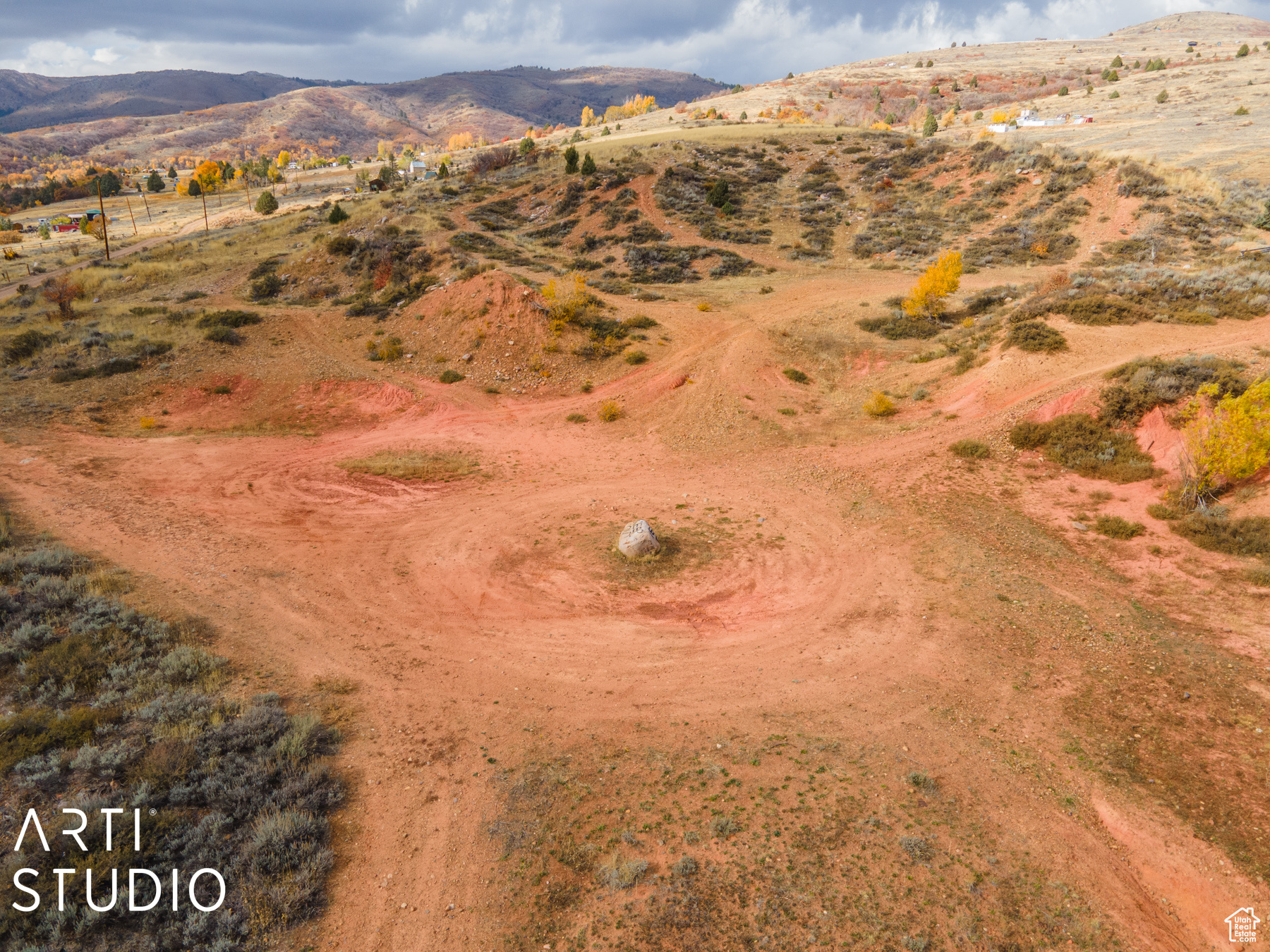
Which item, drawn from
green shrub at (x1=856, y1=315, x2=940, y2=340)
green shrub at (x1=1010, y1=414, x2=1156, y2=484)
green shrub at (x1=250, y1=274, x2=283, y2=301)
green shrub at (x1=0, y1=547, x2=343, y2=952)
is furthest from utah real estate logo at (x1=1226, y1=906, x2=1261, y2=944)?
green shrub at (x1=250, y1=274, x2=283, y2=301)

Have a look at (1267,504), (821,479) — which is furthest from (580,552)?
(1267,504)

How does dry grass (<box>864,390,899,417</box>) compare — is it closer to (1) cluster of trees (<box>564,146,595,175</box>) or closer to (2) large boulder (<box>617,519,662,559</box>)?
(2) large boulder (<box>617,519,662,559</box>)

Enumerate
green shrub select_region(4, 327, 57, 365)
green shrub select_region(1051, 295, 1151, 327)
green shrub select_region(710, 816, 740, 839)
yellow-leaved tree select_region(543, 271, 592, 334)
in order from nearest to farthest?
green shrub select_region(710, 816, 740, 839)
green shrub select_region(1051, 295, 1151, 327)
green shrub select_region(4, 327, 57, 365)
yellow-leaved tree select_region(543, 271, 592, 334)

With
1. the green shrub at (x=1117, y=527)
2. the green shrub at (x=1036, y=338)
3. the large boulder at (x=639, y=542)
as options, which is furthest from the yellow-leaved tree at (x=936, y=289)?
the large boulder at (x=639, y=542)

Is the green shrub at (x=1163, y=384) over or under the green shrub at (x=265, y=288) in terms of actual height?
under

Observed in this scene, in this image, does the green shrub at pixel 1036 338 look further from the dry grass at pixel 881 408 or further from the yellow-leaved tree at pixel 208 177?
the yellow-leaved tree at pixel 208 177

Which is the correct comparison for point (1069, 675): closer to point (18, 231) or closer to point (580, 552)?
point (580, 552)
